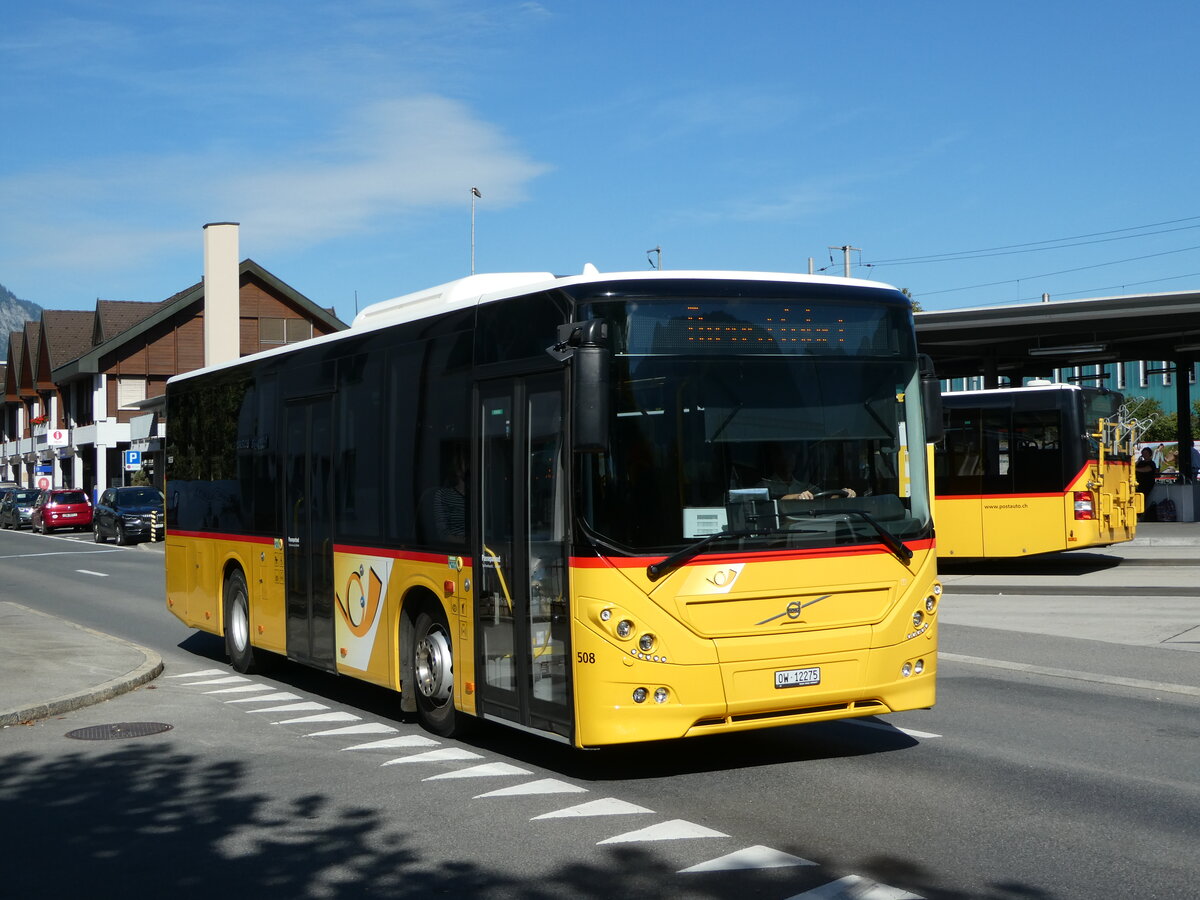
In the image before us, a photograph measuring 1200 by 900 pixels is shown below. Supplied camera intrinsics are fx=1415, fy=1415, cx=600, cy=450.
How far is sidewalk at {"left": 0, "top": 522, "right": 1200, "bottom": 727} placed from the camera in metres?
12.1

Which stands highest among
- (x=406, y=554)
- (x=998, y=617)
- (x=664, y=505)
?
(x=664, y=505)

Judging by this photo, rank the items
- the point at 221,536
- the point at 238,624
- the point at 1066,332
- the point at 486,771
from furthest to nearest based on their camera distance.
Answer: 1. the point at 1066,332
2. the point at 221,536
3. the point at 238,624
4. the point at 486,771

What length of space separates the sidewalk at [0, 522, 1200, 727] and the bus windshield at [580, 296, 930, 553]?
19.2ft

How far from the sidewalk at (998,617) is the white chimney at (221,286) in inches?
1014

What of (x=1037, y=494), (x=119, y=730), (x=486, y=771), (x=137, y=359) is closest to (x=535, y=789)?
(x=486, y=771)

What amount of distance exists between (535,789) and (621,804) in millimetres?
674

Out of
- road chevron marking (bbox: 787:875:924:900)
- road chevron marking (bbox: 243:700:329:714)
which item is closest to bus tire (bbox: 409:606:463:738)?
road chevron marking (bbox: 243:700:329:714)

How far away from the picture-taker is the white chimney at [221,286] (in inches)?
1777

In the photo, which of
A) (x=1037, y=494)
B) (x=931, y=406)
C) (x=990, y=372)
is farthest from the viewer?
(x=990, y=372)

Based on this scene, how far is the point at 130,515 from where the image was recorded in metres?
43.4

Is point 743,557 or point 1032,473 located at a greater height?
point 1032,473

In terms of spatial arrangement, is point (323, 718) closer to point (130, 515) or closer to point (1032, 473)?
point (1032, 473)

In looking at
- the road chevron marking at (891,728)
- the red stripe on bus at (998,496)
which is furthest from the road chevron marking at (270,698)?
the red stripe on bus at (998,496)

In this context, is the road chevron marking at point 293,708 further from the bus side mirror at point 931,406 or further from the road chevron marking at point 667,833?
the bus side mirror at point 931,406
